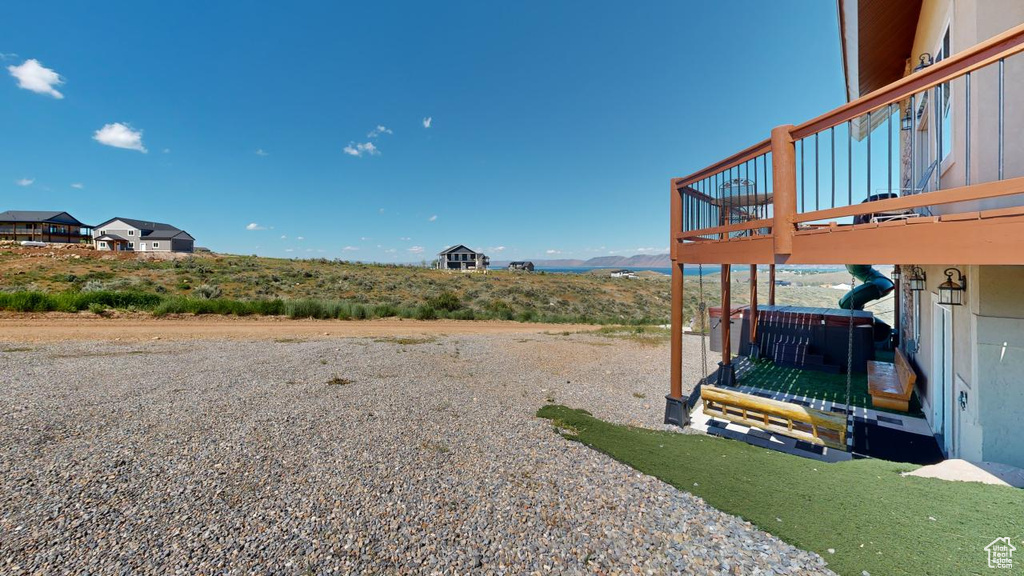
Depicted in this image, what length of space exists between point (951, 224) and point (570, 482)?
3539mm

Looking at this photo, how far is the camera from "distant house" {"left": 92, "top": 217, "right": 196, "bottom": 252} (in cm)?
4790

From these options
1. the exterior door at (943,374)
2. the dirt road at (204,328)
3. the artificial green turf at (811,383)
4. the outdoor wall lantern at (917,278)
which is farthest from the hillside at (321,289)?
the exterior door at (943,374)

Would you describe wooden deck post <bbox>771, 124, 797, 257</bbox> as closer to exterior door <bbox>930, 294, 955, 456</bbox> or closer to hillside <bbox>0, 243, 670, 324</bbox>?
exterior door <bbox>930, 294, 955, 456</bbox>

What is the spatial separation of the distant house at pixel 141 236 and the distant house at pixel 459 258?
34422 mm

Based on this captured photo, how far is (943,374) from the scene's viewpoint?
4.97 m

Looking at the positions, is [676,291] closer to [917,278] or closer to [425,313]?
[917,278]

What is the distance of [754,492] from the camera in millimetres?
3510

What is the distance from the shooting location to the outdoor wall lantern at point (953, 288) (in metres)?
4.02

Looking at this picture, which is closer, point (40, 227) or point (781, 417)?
point (781, 417)

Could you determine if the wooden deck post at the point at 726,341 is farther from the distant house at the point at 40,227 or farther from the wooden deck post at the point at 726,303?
the distant house at the point at 40,227

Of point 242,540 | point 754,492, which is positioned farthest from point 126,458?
point 754,492

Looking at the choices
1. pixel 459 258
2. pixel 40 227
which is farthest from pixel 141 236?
pixel 459 258

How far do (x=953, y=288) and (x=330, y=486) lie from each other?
7001 millimetres

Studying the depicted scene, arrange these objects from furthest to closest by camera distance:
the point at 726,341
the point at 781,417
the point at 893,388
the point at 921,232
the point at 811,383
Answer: the point at 811,383
the point at 726,341
the point at 893,388
the point at 781,417
the point at 921,232
